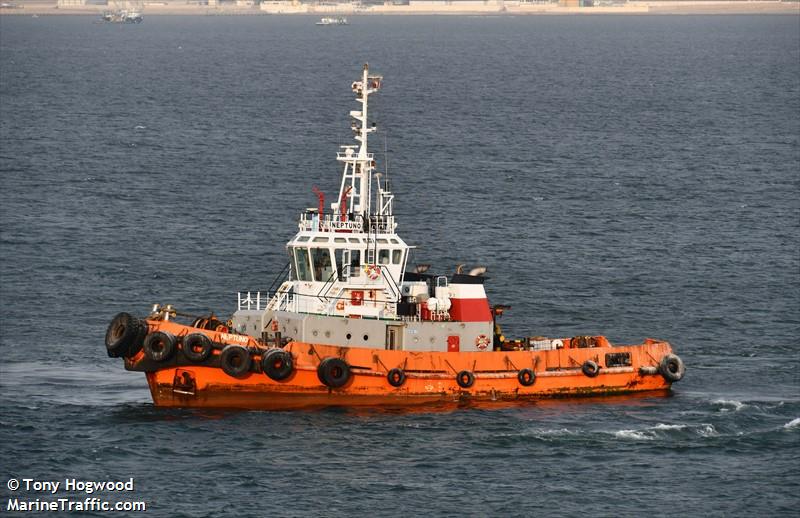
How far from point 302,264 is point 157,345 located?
530 centimetres

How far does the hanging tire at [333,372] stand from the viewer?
43844mm

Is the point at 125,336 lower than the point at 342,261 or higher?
lower

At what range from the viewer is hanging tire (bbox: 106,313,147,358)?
4372 cm

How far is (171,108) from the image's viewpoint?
134m

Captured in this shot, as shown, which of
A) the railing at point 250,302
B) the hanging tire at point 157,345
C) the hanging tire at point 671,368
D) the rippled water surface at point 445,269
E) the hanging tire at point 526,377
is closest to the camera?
the rippled water surface at point 445,269

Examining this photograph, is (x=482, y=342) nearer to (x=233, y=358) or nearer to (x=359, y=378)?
(x=359, y=378)

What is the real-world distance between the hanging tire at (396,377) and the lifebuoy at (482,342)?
2816 mm

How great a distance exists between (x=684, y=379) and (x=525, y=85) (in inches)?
4583

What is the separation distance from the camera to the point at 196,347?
43.9 metres

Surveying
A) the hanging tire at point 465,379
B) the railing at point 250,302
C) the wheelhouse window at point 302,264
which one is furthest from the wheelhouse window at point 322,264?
the hanging tire at point 465,379

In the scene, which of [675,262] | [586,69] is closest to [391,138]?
[675,262]

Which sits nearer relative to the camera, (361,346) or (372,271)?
(361,346)

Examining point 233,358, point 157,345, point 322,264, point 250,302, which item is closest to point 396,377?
point 322,264

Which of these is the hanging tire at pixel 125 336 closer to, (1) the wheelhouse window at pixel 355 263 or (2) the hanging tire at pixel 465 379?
(1) the wheelhouse window at pixel 355 263
